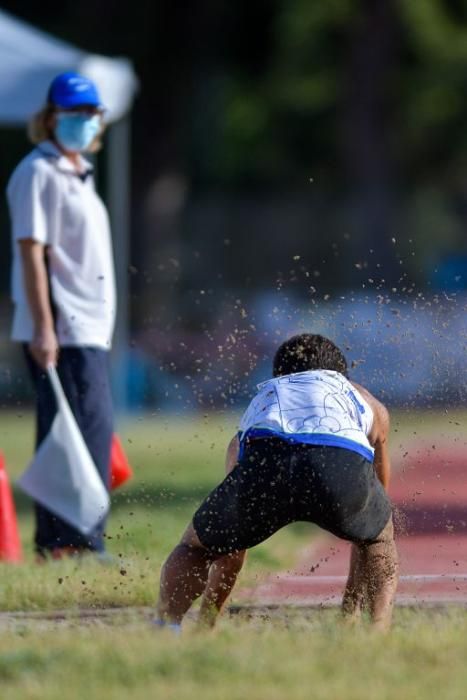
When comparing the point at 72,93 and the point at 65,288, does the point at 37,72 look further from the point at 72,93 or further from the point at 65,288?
the point at 65,288

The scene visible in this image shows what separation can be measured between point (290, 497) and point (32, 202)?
107 inches

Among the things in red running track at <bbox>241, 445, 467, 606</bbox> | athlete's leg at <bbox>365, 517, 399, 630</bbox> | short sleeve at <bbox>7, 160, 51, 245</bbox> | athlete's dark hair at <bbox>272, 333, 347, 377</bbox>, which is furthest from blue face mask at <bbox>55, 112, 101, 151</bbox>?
athlete's leg at <bbox>365, 517, 399, 630</bbox>

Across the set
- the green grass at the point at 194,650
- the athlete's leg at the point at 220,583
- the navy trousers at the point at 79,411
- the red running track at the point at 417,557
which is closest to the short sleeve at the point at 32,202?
the navy trousers at the point at 79,411

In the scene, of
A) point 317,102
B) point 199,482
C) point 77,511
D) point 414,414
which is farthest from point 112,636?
point 317,102

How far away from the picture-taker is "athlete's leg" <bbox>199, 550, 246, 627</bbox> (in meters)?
5.78

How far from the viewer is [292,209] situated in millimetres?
39438

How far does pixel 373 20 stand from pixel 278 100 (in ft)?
30.2

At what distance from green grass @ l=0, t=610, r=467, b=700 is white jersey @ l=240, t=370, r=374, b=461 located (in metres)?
0.61

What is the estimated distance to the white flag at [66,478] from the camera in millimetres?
7703

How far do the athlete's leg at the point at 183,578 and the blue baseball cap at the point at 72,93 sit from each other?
9.43 ft

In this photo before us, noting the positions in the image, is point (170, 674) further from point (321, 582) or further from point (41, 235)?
point (41, 235)

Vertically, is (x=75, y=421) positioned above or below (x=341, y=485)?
below

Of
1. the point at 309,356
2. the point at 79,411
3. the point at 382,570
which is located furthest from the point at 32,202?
the point at 382,570

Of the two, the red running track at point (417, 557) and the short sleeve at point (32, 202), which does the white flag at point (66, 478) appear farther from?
the red running track at point (417, 557)
